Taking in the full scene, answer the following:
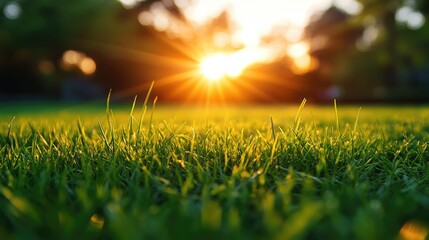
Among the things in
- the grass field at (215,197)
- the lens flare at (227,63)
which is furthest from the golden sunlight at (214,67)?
the grass field at (215,197)

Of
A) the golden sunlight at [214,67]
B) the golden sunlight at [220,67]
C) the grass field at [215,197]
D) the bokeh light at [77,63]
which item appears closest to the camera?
the grass field at [215,197]

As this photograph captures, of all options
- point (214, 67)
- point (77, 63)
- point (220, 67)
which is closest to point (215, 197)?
point (214, 67)

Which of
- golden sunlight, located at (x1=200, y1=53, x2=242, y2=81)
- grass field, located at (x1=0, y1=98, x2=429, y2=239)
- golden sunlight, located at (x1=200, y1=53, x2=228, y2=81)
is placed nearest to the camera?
grass field, located at (x1=0, y1=98, x2=429, y2=239)

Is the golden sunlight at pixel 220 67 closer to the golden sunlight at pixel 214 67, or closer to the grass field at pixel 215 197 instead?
the golden sunlight at pixel 214 67

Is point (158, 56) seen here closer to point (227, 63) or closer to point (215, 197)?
point (227, 63)

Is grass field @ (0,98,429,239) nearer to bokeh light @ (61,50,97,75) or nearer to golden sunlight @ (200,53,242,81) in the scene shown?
golden sunlight @ (200,53,242,81)

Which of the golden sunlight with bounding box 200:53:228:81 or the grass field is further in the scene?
the golden sunlight with bounding box 200:53:228:81

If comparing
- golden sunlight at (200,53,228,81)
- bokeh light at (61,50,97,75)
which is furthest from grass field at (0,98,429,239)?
bokeh light at (61,50,97,75)

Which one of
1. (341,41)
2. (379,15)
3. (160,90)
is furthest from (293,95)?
(341,41)

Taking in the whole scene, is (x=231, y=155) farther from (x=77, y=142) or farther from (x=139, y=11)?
(x=139, y=11)

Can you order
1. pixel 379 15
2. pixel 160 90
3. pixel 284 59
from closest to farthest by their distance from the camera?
pixel 379 15 → pixel 160 90 → pixel 284 59

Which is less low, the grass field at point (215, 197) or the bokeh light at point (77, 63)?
the bokeh light at point (77, 63)
